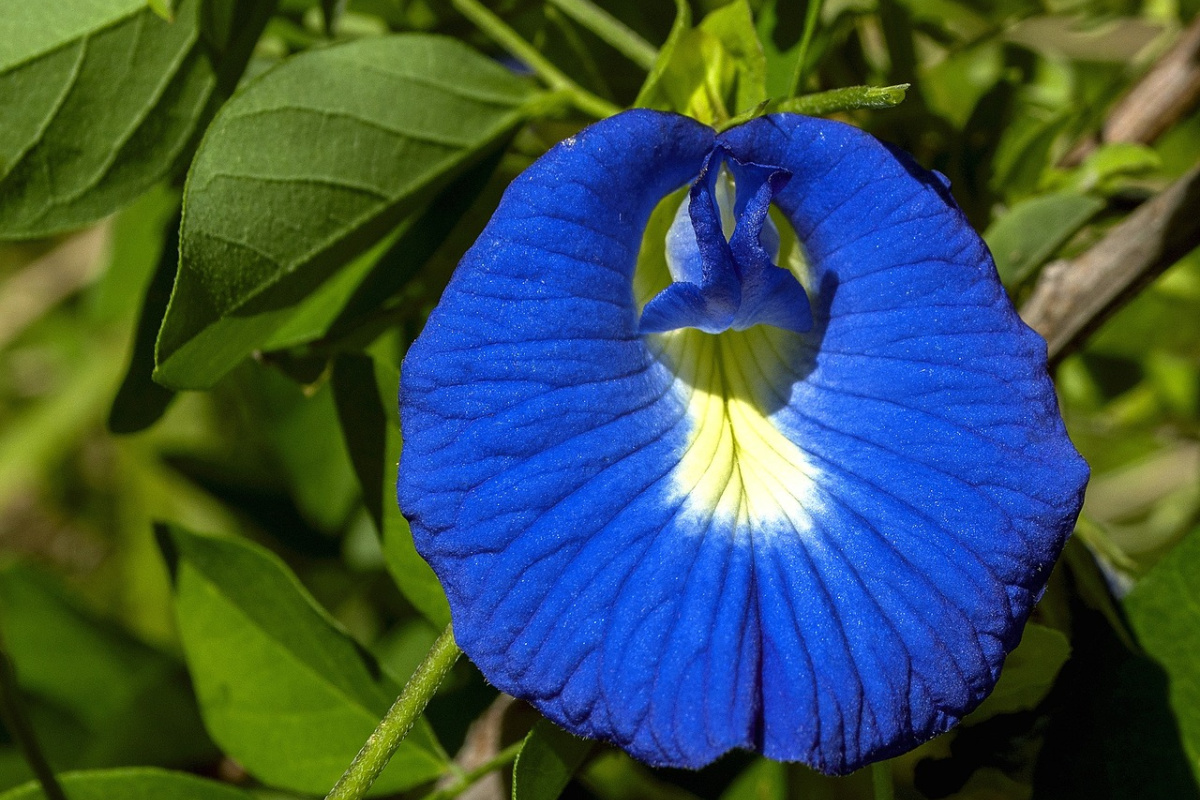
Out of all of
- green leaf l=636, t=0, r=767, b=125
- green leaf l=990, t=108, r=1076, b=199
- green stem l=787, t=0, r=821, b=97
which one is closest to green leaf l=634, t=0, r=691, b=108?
green leaf l=636, t=0, r=767, b=125

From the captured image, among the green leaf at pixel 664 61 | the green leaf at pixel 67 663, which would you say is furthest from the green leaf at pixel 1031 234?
the green leaf at pixel 67 663

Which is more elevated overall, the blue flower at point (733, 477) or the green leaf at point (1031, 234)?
the blue flower at point (733, 477)

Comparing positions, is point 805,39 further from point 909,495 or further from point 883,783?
point 883,783

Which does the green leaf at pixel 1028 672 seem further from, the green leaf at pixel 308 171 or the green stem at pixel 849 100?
the green leaf at pixel 308 171

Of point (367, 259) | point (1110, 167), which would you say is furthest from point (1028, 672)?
point (367, 259)

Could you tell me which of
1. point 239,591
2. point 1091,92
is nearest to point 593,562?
point 239,591
